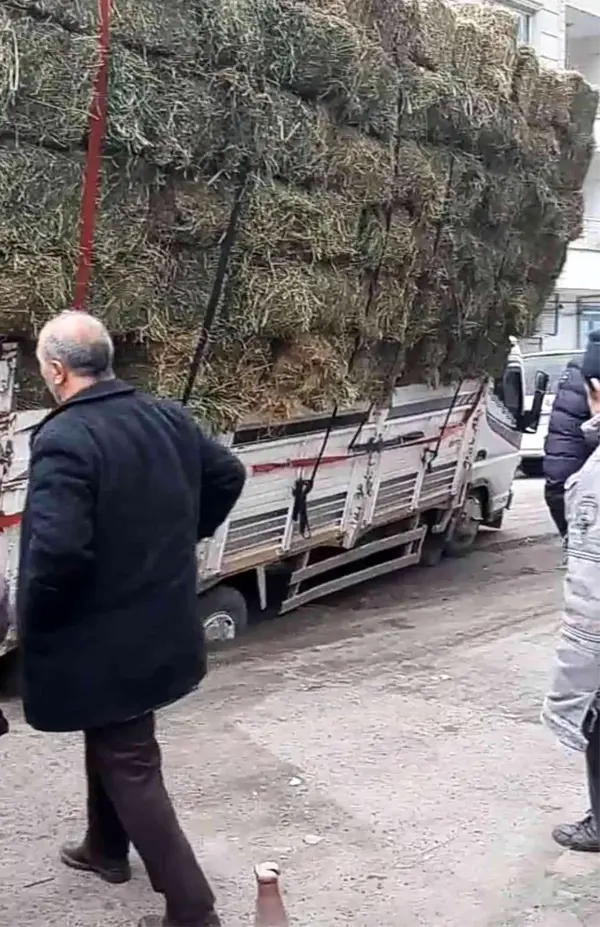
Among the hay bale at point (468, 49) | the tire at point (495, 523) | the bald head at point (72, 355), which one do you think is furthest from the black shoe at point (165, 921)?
the tire at point (495, 523)

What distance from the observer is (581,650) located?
3.84 m

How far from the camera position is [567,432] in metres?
7.07

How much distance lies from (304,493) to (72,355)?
4.03m

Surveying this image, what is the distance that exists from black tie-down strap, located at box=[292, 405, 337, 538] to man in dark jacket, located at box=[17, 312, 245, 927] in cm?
373

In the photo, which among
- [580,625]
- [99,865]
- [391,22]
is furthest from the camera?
[391,22]

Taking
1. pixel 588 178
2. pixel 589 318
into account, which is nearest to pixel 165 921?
pixel 588 178

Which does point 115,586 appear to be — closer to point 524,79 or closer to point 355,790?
point 355,790

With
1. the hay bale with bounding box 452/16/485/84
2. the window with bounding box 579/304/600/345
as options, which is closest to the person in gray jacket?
the hay bale with bounding box 452/16/485/84

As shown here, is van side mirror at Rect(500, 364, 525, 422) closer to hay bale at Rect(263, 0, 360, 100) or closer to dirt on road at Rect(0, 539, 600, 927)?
dirt on road at Rect(0, 539, 600, 927)

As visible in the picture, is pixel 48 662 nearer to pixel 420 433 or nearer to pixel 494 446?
pixel 420 433

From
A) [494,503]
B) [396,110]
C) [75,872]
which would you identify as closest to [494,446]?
[494,503]

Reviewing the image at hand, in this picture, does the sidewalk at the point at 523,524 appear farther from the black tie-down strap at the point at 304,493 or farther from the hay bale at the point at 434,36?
the hay bale at the point at 434,36

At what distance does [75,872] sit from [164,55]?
137 inches

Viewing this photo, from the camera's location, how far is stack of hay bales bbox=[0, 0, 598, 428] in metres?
5.46
